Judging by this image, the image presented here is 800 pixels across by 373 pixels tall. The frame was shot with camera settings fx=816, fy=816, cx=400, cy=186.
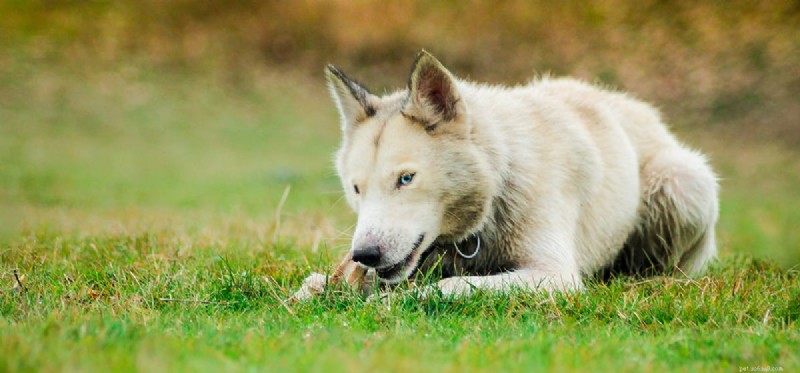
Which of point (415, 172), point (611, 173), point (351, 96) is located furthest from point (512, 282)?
point (611, 173)

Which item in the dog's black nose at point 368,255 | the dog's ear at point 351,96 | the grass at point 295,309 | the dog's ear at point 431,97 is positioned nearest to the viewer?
the grass at point 295,309

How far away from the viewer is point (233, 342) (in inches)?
133

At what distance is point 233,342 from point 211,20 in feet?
72.6

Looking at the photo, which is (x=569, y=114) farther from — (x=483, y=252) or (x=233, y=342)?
(x=233, y=342)

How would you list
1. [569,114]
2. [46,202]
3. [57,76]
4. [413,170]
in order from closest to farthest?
[413,170] < [569,114] < [46,202] < [57,76]

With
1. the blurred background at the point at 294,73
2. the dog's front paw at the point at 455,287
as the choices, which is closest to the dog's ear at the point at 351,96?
the dog's front paw at the point at 455,287

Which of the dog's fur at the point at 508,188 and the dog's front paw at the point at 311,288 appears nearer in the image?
the dog's front paw at the point at 311,288

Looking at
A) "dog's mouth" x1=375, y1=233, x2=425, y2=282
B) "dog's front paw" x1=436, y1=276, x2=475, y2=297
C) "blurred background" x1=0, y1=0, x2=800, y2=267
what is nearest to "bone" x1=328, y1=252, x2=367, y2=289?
"dog's mouth" x1=375, y1=233, x2=425, y2=282

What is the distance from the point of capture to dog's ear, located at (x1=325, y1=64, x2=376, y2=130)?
Answer: 197 inches

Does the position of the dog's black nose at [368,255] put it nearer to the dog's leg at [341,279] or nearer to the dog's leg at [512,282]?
the dog's leg at [341,279]

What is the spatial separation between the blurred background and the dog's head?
28.2 feet

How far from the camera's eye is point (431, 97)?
480 centimetres

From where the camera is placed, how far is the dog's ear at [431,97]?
468 centimetres

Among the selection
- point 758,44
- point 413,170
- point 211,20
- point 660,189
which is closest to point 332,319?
point 413,170
